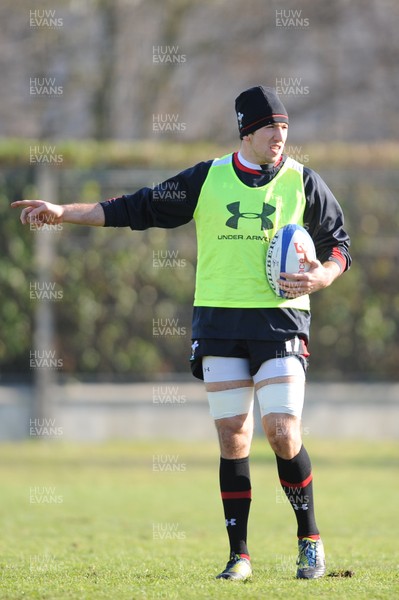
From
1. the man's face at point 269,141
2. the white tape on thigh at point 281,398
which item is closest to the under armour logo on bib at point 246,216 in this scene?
the man's face at point 269,141

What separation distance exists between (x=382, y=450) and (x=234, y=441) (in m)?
8.81

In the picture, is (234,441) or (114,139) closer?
(234,441)

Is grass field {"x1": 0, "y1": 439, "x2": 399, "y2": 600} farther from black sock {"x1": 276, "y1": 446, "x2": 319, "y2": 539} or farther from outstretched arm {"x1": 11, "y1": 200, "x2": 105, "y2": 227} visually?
outstretched arm {"x1": 11, "y1": 200, "x2": 105, "y2": 227}

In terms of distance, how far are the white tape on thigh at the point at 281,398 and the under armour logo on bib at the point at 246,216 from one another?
80cm

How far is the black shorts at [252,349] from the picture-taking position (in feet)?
18.6

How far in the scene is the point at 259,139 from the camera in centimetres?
578

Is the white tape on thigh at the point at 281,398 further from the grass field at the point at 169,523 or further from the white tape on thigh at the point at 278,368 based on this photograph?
the grass field at the point at 169,523

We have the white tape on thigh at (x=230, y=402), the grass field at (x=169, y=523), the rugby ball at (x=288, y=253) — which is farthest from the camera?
the white tape on thigh at (x=230, y=402)

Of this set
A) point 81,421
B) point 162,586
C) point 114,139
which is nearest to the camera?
point 162,586

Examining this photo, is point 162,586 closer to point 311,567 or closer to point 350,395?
point 311,567

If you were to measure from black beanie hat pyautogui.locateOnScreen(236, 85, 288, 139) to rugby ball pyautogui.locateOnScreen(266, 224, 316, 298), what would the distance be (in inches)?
21.3

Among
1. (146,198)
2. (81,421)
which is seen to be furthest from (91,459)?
(146,198)

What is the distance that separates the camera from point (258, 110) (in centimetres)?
577

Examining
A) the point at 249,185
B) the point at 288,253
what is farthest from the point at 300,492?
the point at 249,185
